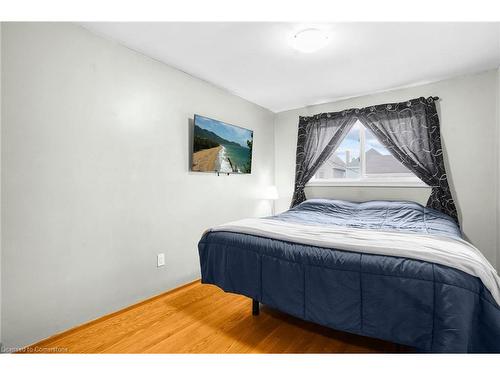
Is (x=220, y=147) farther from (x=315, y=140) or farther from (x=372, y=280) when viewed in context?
(x=372, y=280)

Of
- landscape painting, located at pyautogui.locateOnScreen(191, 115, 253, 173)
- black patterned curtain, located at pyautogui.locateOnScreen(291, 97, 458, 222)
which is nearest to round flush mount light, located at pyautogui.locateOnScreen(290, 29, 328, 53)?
landscape painting, located at pyautogui.locateOnScreen(191, 115, 253, 173)

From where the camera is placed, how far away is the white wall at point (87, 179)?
165cm

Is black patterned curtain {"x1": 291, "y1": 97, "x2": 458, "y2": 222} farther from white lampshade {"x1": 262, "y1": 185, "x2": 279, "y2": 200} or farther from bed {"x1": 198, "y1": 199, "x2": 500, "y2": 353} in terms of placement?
bed {"x1": 198, "y1": 199, "x2": 500, "y2": 353}

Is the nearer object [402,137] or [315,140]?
[402,137]

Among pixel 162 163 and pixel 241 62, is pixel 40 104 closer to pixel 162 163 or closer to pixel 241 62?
pixel 162 163

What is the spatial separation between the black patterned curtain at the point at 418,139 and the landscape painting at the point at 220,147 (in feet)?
5.75

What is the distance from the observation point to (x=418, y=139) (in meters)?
3.09

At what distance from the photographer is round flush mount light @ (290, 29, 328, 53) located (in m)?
2.02

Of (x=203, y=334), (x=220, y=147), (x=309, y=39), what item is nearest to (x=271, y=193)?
(x=220, y=147)

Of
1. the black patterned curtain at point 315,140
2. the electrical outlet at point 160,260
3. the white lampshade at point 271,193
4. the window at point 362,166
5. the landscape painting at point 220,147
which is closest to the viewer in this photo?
the electrical outlet at point 160,260

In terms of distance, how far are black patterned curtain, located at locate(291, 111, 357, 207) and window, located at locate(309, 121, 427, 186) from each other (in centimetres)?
15

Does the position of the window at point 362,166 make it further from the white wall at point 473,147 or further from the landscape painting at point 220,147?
the landscape painting at point 220,147

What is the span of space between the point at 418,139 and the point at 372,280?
8.12 feet

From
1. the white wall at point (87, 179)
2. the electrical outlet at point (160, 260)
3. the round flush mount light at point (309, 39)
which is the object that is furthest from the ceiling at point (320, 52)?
the electrical outlet at point (160, 260)
